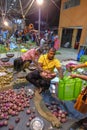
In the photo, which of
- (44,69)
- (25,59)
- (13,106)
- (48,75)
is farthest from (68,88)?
(25,59)

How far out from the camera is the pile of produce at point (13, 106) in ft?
8.83

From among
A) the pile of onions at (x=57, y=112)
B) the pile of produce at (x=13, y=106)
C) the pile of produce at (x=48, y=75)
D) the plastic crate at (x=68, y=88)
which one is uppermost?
the pile of produce at (x=48, y=75)

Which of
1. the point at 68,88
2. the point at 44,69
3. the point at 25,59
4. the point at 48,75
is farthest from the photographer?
the point at 25,59

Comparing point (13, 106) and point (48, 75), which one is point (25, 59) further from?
point (13, 106)

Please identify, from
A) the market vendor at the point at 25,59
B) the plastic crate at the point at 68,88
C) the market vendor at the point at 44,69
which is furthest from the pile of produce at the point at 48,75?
the market vendor at the point at 25,59

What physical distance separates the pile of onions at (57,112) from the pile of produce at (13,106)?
0.37 m

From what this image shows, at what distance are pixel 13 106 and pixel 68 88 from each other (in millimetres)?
1179

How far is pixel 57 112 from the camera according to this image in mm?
2967

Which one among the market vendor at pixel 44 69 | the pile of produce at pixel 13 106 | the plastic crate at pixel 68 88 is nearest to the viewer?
the pile of produce at pixel 13 106

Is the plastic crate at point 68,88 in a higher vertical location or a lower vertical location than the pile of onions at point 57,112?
higher

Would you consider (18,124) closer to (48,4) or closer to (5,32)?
(5,32)

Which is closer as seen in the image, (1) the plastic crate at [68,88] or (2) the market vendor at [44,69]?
(1) the plastic crate at [68,88]

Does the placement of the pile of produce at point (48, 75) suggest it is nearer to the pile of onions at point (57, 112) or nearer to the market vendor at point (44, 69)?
the market vendor at point (44, 69)

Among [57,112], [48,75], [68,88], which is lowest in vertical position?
[57,112]
